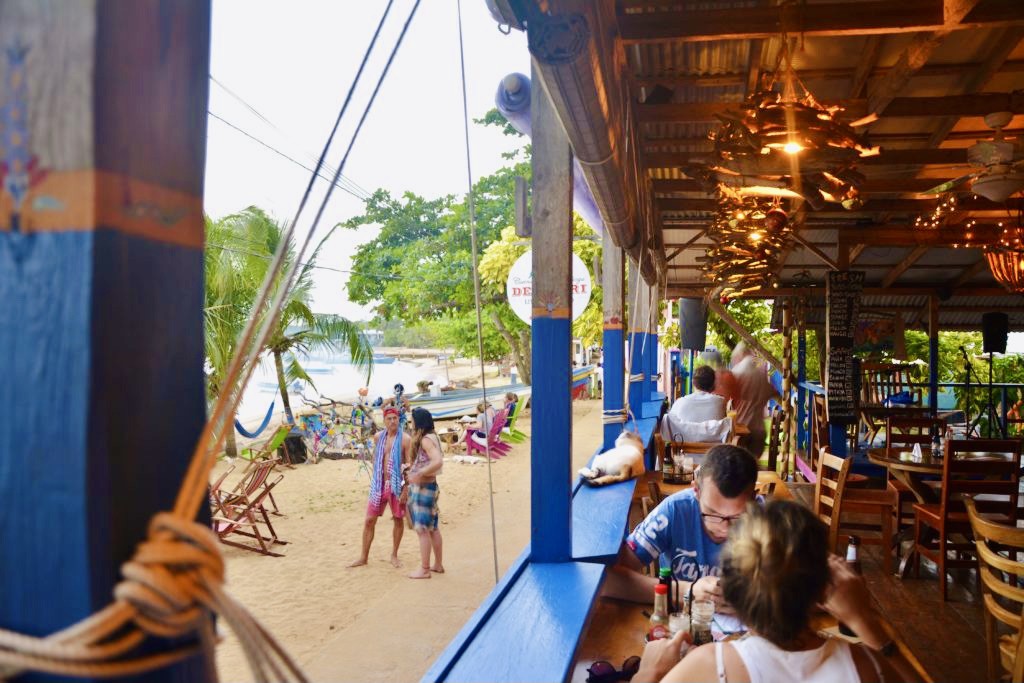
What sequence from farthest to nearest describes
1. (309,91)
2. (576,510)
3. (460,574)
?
(309,91), (460,574), (576,510)

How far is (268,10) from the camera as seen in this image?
24.4 feet

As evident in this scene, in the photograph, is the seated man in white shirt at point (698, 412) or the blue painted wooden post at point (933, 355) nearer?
the seated man in white shirt at point (698, 412)

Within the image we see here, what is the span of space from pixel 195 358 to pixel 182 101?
258 mm

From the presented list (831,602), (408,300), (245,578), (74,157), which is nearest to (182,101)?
(74,157)

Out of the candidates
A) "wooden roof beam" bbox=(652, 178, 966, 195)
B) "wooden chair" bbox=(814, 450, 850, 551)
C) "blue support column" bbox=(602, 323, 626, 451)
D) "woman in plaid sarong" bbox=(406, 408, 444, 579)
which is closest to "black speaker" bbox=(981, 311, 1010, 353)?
"wooden roof beam" bbox=(652, 178, 966, 195)

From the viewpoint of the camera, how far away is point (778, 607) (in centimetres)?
151

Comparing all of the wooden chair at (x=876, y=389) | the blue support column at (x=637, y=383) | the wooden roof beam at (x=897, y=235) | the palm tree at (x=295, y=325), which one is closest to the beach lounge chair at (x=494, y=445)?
the palm tree at (x=295, y=325)

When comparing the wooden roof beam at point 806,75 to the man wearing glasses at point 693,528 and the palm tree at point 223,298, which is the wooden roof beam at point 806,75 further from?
the palm tree at point 223,298

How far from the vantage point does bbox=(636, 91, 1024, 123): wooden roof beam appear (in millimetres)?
3727

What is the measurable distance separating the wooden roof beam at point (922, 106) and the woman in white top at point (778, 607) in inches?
103

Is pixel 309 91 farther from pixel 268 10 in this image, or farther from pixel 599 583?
pixel 599 583

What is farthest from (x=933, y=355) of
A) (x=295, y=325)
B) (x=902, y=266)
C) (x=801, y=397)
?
(x=295, y=325)

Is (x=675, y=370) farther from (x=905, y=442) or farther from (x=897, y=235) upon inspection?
(x=905, y=442)

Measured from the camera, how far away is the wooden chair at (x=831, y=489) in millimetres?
4301
